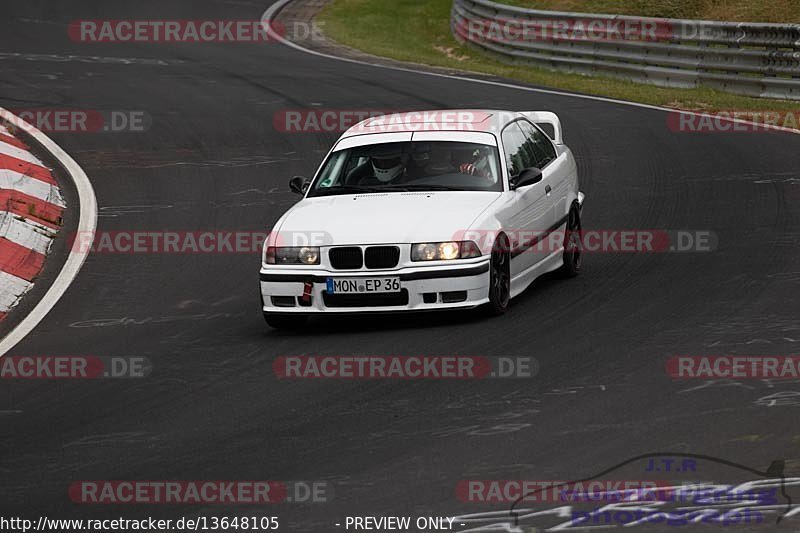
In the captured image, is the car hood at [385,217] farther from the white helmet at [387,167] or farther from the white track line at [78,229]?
the white track line at [78,229]

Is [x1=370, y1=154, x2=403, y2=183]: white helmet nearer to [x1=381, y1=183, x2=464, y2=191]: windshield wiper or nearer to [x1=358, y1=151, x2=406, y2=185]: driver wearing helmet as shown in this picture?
[x1=358, y1=151, x2=406, y2=185]: driver wearing helmet

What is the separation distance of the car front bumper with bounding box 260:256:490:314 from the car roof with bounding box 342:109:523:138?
1.82 metres

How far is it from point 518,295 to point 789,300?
2.05 metres

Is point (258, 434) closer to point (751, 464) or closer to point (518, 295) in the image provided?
point (751, 464)

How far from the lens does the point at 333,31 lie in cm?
3231

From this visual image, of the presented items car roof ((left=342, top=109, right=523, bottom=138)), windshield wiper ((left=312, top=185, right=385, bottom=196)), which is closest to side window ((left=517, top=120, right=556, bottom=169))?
car roof ((left=342, top=109, right=523, bottom=138))

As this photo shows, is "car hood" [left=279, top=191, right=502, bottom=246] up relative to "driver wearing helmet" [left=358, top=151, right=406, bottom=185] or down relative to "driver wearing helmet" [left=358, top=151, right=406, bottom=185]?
down

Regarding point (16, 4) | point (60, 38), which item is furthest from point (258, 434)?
point (16, 4)

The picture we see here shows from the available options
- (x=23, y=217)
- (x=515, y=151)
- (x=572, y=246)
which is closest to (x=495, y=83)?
(x=23, y=217)

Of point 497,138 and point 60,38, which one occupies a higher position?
point 497,138

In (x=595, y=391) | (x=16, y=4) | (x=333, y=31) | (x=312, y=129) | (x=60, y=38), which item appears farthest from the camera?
(x=16, y=4)

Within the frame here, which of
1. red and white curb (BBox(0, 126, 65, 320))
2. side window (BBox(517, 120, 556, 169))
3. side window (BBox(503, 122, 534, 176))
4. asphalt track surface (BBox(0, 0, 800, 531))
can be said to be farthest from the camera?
red and white curb (BBox(0, 126, 65, 320))

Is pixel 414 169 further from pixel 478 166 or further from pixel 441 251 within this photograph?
pixel 441 251

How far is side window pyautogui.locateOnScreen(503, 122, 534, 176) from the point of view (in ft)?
37.4
